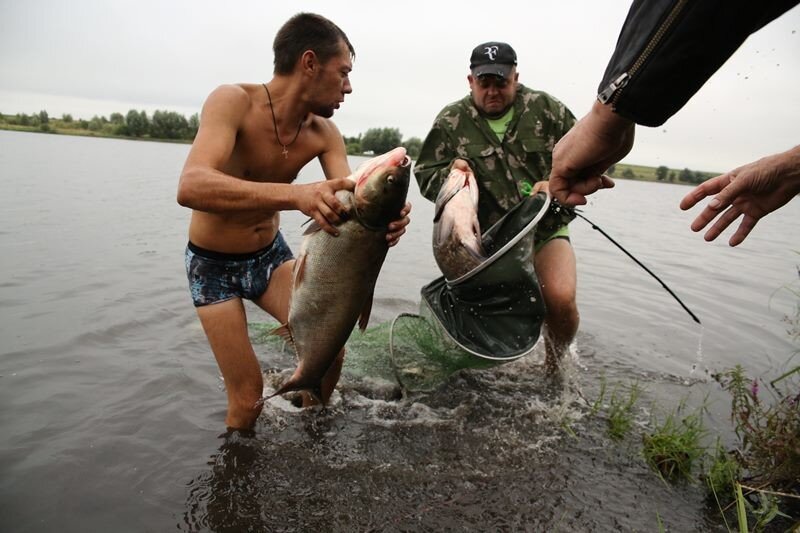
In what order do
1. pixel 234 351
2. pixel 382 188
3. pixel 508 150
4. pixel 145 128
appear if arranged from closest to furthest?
pixel 382 188, pixel 234 351, pixel 508 150, pixel 145 128

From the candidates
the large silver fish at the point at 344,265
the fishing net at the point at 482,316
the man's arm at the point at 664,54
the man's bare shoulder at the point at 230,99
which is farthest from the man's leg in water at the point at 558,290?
the man's arm at the point at 664,54

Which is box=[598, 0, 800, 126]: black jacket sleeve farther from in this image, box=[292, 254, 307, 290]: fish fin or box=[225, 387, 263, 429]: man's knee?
box=[225, 387, 263, 429]: man's knee

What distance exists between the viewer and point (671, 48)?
1543 mm

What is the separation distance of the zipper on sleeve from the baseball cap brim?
3900 mm

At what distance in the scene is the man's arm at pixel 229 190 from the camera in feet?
10.3

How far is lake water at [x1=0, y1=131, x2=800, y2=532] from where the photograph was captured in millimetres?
3664

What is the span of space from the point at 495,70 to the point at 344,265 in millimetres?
3214

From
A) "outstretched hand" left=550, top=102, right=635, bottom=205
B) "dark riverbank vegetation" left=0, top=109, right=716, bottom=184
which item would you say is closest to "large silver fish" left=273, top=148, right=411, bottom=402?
"outstretched hand" left=550, top=102, right=635, bottom=205

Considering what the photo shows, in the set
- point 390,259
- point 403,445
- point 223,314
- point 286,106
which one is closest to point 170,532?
point 223,314

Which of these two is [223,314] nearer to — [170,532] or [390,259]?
[170,532]

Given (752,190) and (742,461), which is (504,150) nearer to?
(742,461)

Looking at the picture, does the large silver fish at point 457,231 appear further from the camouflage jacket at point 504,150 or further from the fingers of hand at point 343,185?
the fingers of hand at point 343,185

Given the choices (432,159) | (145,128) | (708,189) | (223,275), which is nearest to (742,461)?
(708,189)

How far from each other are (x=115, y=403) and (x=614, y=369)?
17.9 feet
